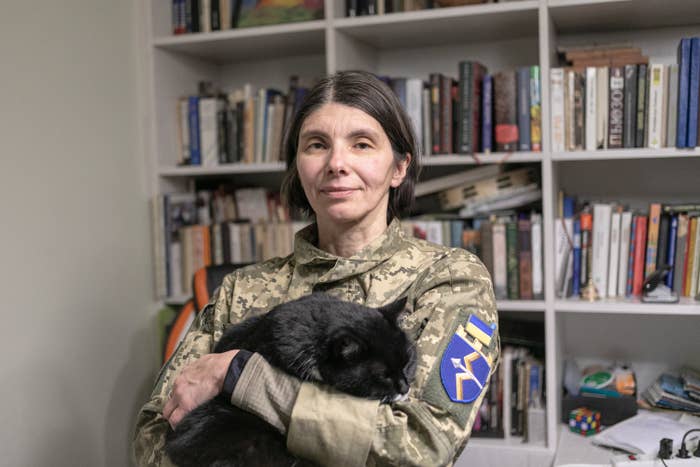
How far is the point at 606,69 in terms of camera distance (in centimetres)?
214

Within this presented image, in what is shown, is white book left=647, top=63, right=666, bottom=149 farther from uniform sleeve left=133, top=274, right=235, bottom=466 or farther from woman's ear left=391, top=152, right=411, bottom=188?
uniform sleeve left=133, top=274, right=235, bottom=466

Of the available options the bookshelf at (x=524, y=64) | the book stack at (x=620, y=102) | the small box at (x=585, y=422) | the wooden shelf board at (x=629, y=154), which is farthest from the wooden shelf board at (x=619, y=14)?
the small box at (x=585, y=422)

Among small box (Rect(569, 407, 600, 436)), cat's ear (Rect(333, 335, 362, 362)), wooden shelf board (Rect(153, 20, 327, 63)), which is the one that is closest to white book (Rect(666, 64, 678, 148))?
small box (Rect(569, 407, 600, 436))

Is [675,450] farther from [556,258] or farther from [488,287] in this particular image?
[488,287]

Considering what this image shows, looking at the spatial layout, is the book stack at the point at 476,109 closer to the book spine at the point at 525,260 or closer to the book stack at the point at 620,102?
the book stack at the point at 620,102

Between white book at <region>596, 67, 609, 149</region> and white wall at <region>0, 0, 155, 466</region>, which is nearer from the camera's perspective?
white wall at <region>0, 0, 155, 466</region>

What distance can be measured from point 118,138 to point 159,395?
54.9 inches

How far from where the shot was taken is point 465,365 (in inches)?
46.8

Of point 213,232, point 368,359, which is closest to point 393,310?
point 368,359

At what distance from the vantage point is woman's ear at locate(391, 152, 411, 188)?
1.50 meters

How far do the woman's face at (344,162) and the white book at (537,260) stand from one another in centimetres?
96

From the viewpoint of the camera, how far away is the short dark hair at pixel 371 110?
139cm

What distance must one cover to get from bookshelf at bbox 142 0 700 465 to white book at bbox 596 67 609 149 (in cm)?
8

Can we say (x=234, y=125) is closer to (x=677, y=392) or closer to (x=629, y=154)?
(x=629, y=154)
